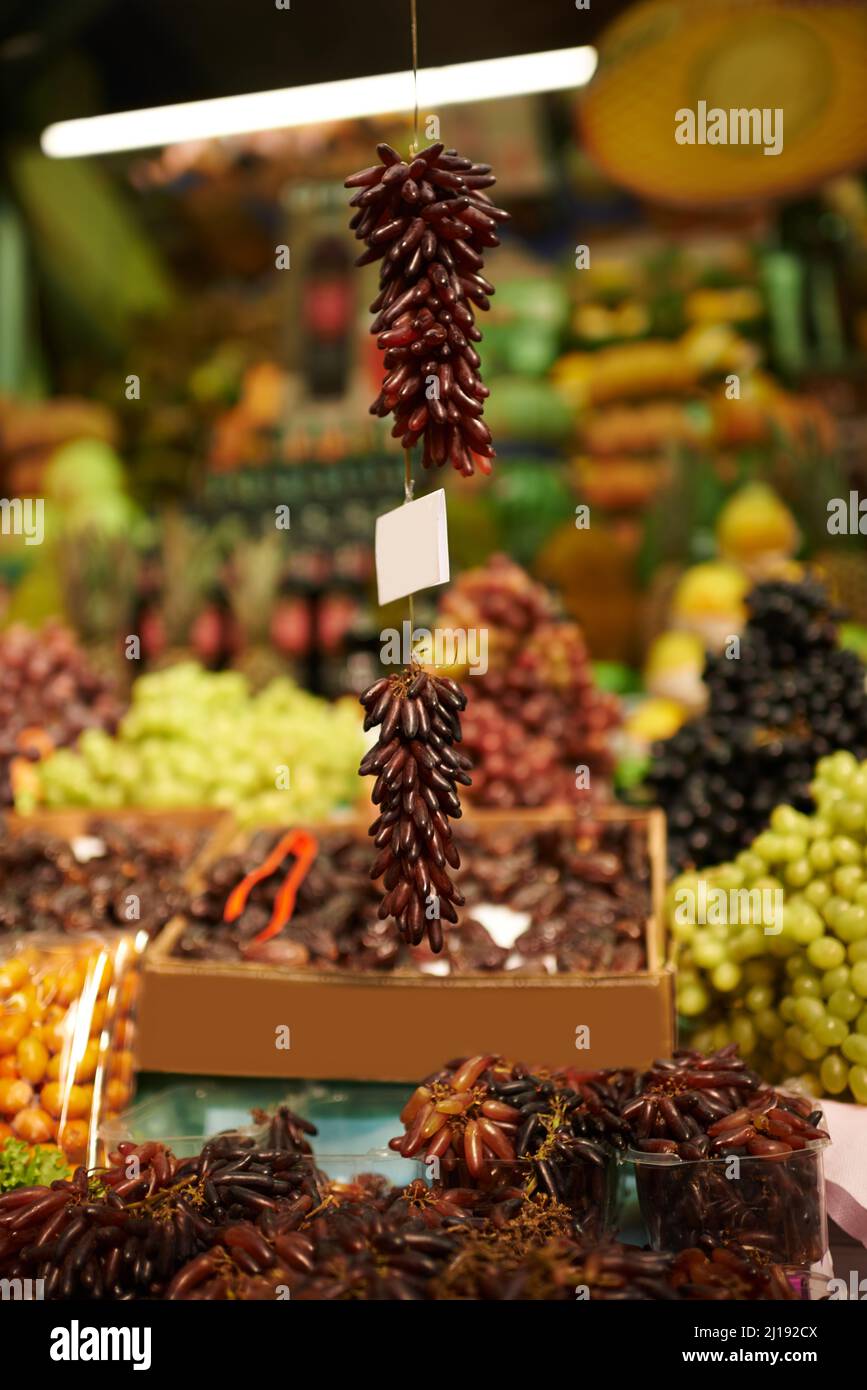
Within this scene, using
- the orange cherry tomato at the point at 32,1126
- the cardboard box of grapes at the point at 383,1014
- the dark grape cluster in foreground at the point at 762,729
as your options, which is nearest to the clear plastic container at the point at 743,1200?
the cardboard box of grapes at the point at 383,1014

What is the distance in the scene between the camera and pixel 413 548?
142cm

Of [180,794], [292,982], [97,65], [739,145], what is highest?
[97,65]

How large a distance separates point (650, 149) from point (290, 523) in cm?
245

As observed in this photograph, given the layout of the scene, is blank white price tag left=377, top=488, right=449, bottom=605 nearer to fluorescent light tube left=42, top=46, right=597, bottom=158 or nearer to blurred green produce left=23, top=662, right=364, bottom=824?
blurred green produce left=23, top=662, right=364, bottom=824

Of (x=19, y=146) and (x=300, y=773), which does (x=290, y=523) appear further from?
(x=19, y=146)

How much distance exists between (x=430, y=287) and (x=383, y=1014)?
1.27 metres

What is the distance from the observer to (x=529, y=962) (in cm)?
211

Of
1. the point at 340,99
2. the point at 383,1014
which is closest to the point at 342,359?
the point at 340,99

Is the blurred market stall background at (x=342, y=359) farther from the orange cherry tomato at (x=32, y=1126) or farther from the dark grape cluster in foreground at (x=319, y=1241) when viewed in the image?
the dark grape cluster in foreground at (x=319, y=1241)

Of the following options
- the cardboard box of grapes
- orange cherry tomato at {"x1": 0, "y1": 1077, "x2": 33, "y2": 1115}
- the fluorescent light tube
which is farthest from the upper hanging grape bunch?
the fluorescent light tube

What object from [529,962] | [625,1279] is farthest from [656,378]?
[625,1279]

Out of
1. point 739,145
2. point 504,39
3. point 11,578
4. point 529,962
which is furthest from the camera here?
point 11,578

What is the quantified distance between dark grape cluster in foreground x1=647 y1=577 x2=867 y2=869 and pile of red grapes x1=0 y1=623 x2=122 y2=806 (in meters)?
1.73

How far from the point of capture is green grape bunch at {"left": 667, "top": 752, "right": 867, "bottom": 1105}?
1.76 m
